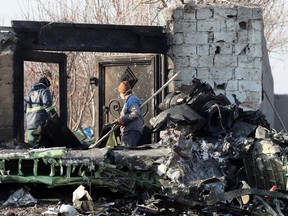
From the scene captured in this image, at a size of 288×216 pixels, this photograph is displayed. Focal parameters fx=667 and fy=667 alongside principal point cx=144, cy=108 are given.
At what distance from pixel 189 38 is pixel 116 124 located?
2.26 metres

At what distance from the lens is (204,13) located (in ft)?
37.0

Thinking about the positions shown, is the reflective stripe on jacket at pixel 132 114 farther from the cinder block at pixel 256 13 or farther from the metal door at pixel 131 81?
the cinder block at pixel 256 13

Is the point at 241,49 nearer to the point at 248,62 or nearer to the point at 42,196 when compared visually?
the point at 248,62

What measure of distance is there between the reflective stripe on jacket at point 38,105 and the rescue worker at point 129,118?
133 centimetres

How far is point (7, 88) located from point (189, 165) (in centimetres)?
416

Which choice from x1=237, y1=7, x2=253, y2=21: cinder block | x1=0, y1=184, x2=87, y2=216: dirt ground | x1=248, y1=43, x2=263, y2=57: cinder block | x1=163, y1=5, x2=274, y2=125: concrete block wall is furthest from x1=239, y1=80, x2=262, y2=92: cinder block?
x1=0, y1=184, x2=87, y2=216: dirt ground

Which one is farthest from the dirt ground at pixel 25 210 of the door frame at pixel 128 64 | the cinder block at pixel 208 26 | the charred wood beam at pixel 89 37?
the cinder block at pixel 208 26

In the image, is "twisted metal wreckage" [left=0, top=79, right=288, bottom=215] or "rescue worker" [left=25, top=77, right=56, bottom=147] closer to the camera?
"twisted metal wreckage" [left=0, top=79, right=288, bottom=215]

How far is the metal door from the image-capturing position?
11555 mm

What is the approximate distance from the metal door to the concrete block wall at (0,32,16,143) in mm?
2134

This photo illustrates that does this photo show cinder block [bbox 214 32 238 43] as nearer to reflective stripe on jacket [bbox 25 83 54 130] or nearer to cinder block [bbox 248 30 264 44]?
cinder block [bbox 248 30 264 44]

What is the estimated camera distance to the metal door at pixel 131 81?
11.6 metres

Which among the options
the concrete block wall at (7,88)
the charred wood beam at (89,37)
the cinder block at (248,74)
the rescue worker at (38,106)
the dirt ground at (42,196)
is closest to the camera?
the dirt ground at (42,196)

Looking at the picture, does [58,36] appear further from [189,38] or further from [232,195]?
[232,195]
